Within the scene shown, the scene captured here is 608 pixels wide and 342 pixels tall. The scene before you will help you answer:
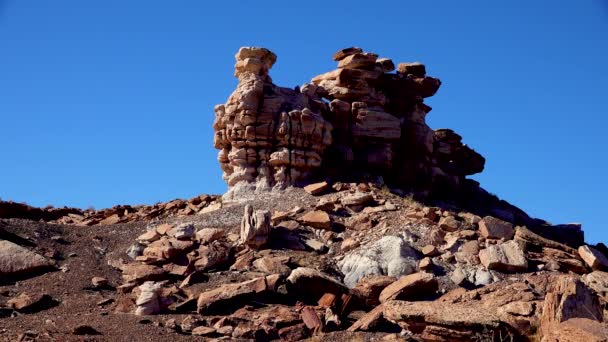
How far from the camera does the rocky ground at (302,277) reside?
1136 centimetres

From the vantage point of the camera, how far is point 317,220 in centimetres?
1819

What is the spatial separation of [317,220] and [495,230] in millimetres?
4622

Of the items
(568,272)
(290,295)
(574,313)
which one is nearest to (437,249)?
(568,272)

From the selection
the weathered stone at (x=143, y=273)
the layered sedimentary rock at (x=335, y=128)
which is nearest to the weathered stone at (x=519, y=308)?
the weathered stone at (x=143, y=273)

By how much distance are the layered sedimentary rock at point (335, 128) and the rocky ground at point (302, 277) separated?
94.4 inches

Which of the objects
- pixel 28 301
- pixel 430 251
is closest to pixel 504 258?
pixel 430 251

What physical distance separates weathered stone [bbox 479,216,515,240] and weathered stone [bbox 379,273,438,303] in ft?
11.5

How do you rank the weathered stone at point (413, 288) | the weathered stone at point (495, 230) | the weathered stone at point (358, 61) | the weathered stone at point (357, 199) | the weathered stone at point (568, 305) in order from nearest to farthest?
the weathered stone at point (568, 305) < the weathered stone at point (413, 288) < the weathered stone at point (495, 230) < the weathered stone at point (357, 199) < the weathered stone at point (358, 61)

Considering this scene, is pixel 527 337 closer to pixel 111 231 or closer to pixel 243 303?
pixel 243 303

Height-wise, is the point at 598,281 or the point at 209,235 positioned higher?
the point at 209,235

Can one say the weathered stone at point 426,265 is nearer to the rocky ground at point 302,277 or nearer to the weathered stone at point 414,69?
the rocky ground at point 302,277

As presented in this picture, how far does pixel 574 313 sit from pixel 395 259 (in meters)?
5.98

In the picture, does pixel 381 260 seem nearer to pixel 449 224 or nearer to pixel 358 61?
pixel 449 224

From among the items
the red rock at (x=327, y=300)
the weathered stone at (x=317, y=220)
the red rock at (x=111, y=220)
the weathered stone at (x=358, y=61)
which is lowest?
the red rock at (x=327, y=300)
